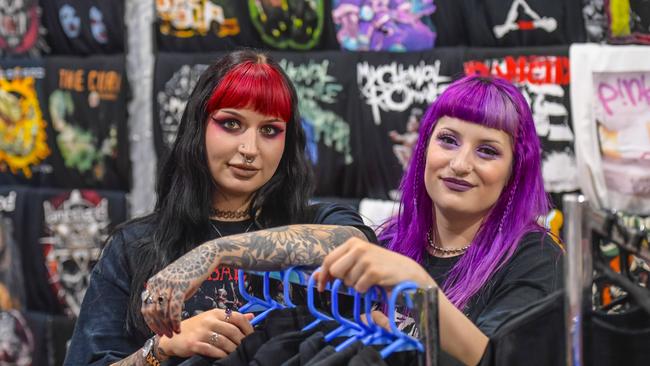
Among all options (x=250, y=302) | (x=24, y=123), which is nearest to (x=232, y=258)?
(x=250, y=302)

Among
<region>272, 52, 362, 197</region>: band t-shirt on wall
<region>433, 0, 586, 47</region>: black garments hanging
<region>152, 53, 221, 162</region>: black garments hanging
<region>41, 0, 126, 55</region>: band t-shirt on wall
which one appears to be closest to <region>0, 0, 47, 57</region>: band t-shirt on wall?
<region>41, 0, 126, 55</region>: band t-shirt on wall

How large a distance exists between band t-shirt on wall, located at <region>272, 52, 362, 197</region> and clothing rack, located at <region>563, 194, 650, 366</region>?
1821mm

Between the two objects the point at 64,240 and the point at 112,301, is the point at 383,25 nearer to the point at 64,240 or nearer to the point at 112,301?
the point at 112,301

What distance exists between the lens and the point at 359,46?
304cm

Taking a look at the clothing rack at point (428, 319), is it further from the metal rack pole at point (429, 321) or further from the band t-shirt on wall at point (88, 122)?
the band t-shirt on wall at point (88, 122)

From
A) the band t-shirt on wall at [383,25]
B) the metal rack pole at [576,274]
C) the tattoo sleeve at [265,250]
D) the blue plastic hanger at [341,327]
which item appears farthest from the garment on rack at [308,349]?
the band t-shirt on wall at [383,25]

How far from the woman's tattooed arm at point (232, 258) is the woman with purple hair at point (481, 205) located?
346mm

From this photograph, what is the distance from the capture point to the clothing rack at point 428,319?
4.33 ft

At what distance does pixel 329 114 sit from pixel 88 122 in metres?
1.06

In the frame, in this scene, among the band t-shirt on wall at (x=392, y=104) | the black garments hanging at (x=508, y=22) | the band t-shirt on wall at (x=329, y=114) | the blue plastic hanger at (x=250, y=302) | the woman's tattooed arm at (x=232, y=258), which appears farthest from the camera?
the band t-shirt on wall at (x=329, y=114)

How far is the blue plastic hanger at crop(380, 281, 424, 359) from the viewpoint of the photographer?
4.39 ft

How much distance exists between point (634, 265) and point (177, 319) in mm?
1452

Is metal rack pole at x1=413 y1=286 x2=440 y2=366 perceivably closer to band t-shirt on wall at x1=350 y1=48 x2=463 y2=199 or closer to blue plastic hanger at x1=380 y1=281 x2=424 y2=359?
blue plastic hanger at x1=380 y1=281 x2=424 y2=359

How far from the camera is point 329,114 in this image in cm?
311
